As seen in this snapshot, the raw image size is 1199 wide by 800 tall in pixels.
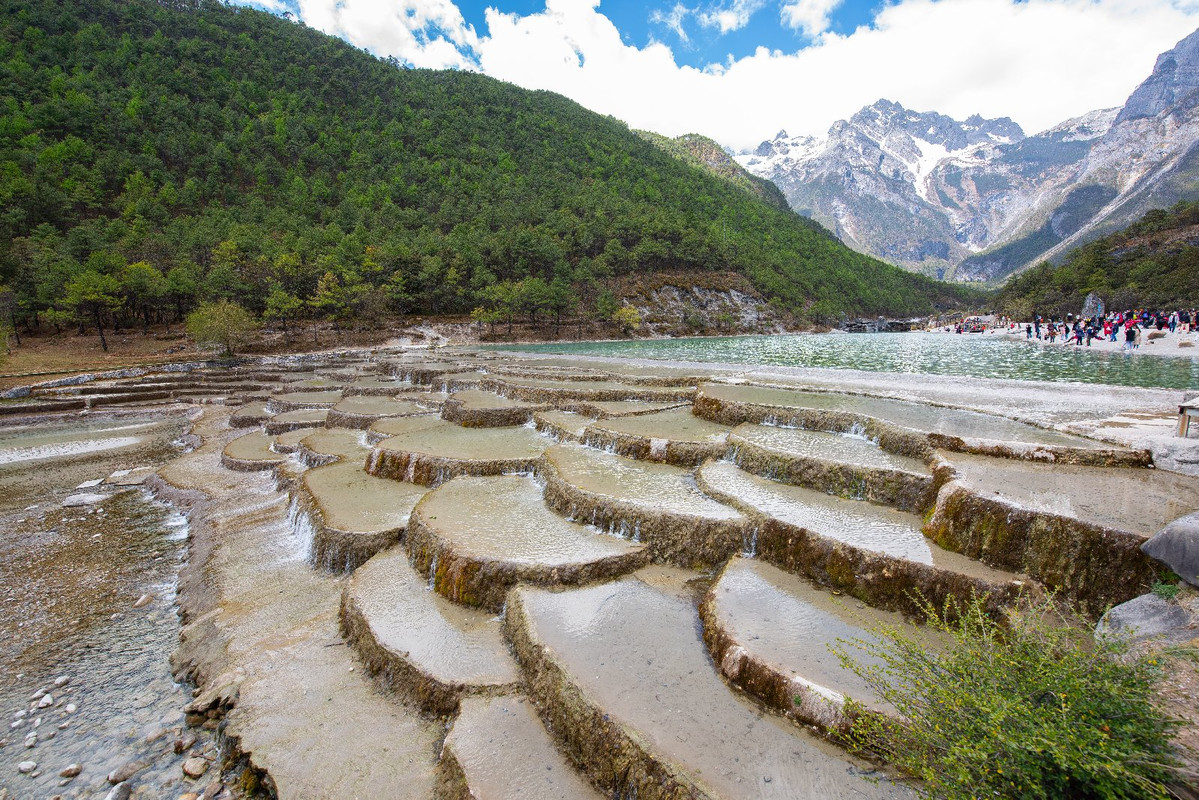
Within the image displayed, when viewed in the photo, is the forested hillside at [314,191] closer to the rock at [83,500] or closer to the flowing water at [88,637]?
the rock at [83,500]

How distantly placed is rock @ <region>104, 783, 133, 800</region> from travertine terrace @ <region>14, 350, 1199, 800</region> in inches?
42.1

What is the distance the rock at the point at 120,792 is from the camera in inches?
220

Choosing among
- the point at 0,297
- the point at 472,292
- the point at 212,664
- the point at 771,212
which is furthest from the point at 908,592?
the point at 771,212

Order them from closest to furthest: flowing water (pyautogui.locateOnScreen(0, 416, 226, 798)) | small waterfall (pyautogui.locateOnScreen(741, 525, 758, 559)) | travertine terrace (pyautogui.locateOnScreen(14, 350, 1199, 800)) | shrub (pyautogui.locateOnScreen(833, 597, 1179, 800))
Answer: shrub (pyautogui.locateOnScreen(833, 597, 1179, 800)), travertine terrace (pyautogui.locateOnScreen(14, 350, 1199, 800)), flowing water (pyautogui.locateOnScreen(0, 416, 226, 798)), small waterfall (pyautogui.locateOnScreen(741, 525, 758, 559))

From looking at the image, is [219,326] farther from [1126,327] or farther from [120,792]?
[1126,327]

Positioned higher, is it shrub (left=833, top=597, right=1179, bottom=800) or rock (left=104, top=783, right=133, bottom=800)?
shrub (left=833, top=597, right=1179, bottom=800)

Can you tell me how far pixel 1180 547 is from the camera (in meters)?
5.57

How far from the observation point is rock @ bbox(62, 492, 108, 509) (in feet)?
45.9

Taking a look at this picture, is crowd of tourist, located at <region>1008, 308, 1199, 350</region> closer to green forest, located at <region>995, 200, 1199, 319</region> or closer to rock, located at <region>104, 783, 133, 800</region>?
green forest, located at <region>995, 200, 1199, 319</region>

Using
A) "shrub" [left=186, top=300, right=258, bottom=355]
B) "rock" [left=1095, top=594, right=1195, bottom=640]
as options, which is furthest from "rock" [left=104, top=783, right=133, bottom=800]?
"shrub" [left=186, top=300, right=258, bottom=355]

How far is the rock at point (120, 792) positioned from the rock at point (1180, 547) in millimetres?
11715

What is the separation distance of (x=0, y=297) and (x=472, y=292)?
45339mm

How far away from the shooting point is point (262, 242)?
68938 mm

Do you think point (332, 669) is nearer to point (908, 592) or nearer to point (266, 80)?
point (908, 592)
